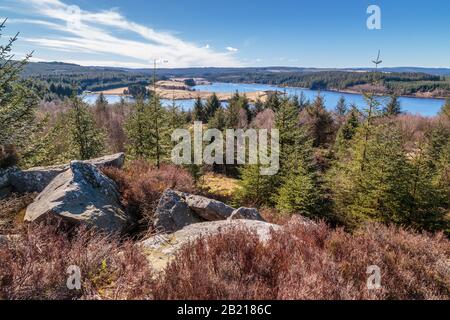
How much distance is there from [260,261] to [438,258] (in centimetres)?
399

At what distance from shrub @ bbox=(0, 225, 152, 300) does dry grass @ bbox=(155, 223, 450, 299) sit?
668 mm

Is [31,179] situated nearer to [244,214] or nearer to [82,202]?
[82,202]

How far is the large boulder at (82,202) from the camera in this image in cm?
694

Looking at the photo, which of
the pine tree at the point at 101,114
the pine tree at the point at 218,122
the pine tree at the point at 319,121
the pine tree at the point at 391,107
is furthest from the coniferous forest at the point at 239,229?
the pine tree at the point at 101,114

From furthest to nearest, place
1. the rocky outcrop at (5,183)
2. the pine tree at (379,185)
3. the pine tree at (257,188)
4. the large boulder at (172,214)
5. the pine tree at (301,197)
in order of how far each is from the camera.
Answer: the pine tree at (257,188) < the pine tree at (301,197) < the pine tree at (379,185) < the rocky outcrop at (5,183) < the large boulder at (172,214)

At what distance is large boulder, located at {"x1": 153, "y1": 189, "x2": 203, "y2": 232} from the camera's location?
8539 mm

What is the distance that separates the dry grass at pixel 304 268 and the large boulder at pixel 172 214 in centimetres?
397

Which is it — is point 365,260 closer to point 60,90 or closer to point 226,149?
point 226,149

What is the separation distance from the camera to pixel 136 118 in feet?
80.0

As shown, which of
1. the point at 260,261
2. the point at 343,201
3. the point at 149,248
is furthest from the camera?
the point at 343,201

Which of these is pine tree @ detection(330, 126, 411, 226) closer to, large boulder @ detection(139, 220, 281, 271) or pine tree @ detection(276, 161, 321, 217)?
pine tree @ detection(276, 161, 321, 217)

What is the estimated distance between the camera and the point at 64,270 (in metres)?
4.24

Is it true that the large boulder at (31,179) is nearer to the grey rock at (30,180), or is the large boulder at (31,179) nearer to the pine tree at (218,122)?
the grey rock at (30,180)

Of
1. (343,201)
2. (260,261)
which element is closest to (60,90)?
(343,201)
